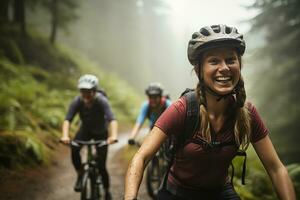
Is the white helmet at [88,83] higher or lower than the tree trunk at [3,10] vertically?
lower

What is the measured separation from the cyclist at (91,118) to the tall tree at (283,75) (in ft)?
25.0

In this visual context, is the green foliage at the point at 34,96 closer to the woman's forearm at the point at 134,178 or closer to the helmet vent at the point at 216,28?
the woman's forearm at the point at 134,178

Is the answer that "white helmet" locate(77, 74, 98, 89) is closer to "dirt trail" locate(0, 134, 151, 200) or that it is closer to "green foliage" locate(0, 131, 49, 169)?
"dirt trail" locate(0, 134, 151, 200)

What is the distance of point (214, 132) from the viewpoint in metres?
2.71

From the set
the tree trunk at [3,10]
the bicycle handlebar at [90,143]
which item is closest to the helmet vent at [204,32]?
the bicycle handlebar at [90,143]

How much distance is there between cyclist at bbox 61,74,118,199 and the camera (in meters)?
6.03

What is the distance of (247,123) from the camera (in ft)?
8.82

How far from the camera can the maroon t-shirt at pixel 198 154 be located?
2566mm

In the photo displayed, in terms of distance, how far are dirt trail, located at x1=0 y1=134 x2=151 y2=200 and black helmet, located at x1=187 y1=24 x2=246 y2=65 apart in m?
5.59

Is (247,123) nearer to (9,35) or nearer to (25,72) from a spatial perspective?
(25,72)

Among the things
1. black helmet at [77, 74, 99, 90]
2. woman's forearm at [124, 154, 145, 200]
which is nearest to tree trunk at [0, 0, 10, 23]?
black helmet at [77, 74, 99, 90]

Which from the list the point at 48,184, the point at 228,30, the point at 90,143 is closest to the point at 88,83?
the point at 90,143

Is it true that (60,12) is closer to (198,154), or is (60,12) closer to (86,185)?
(86,185)

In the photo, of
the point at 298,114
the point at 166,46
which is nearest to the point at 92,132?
the point at 298,114
